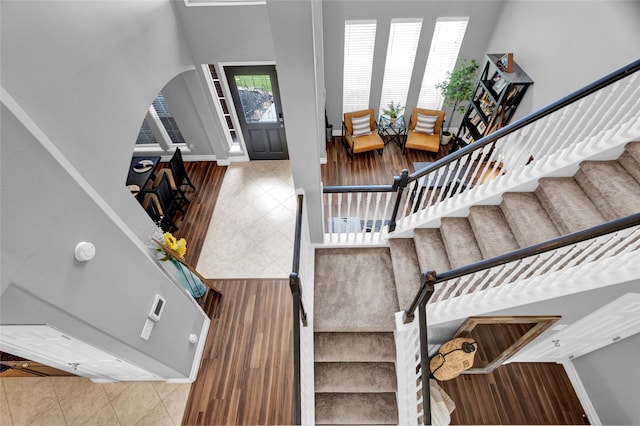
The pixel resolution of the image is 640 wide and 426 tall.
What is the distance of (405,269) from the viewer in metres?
3.41

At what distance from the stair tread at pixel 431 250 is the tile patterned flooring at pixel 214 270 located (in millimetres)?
1994

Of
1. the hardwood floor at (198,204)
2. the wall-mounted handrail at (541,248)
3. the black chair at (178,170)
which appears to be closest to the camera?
the wall-mounted handrail at (541,248)

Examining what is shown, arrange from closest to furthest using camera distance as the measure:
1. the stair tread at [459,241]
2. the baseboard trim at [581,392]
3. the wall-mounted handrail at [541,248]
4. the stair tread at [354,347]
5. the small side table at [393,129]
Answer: the wall-mounted handrail at [541,248] < the stair tread at [459,241] < the stair tread at [354,347] < the baseboard trim at [581,392] < the small side table at [393,129]

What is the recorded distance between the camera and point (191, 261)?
4.75 metres

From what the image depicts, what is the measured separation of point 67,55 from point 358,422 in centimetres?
408

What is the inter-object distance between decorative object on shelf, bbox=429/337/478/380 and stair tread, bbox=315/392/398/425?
0.56 meters

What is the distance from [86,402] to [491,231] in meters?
4.78

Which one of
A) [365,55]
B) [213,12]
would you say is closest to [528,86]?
[365,55]

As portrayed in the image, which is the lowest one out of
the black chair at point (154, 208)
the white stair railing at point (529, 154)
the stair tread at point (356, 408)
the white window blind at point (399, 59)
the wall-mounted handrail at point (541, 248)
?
the stair tread at point (356, 408)

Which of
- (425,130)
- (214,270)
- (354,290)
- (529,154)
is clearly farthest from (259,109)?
(529,154)

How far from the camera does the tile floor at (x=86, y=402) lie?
337cm

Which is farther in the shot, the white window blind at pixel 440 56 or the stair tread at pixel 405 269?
the white window blind at pixel 440 56

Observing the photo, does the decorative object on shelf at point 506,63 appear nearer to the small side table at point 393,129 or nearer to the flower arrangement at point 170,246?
the small side table at point 393,129

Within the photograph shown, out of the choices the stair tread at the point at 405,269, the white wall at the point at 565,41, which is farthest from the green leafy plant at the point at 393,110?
the stair tread at the point at 405,269
